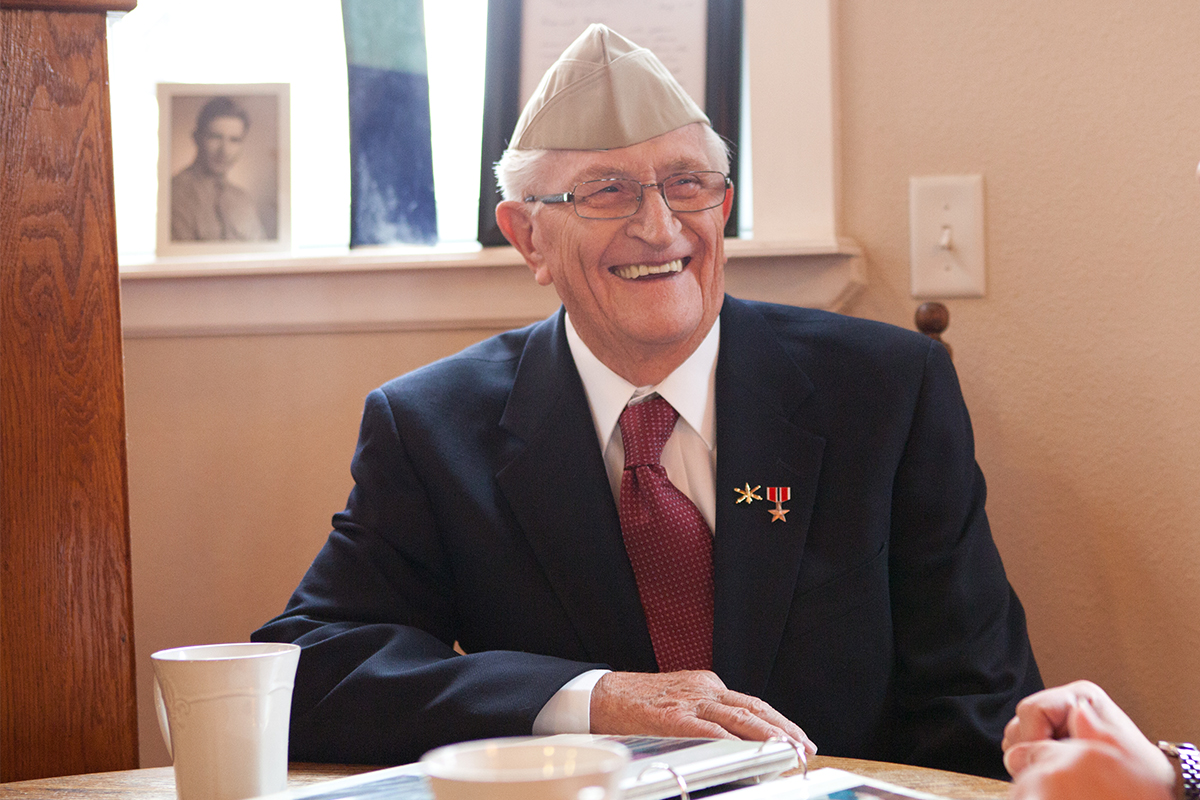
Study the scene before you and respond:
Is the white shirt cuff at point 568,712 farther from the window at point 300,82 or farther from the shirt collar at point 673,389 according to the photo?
the window at point 300,82

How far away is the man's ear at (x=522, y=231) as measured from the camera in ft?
4.88

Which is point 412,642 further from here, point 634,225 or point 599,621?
point 634,225

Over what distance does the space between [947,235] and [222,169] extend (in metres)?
1.20

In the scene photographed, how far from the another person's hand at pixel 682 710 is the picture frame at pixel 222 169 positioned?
112 centimetres

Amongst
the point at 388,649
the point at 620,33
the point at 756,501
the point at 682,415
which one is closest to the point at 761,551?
the point at 756,501

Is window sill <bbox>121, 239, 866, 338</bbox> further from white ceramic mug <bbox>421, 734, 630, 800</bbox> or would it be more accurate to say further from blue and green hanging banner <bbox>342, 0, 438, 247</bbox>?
white ceramic mug <bbox>421, 734, 630, 800</bbox>

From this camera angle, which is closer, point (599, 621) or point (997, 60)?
point (599, 621)

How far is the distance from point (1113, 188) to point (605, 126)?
770 millimetres

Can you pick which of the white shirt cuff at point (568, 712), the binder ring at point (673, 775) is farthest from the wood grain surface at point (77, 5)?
the binder ring at point (673, 775)

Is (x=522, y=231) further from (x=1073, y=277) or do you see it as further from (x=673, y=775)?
(x=673, y=775)

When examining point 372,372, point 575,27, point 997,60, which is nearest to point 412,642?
point 372,372

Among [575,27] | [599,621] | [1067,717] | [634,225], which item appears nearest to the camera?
[1067,717]

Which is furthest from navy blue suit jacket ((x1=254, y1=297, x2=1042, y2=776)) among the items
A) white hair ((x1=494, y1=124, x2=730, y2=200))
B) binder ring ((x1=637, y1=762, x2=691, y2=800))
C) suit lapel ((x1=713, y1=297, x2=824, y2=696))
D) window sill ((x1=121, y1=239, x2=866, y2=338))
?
binder ring ((x1=637, y1=762, x2=691, y2=800))

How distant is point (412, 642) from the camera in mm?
1152
